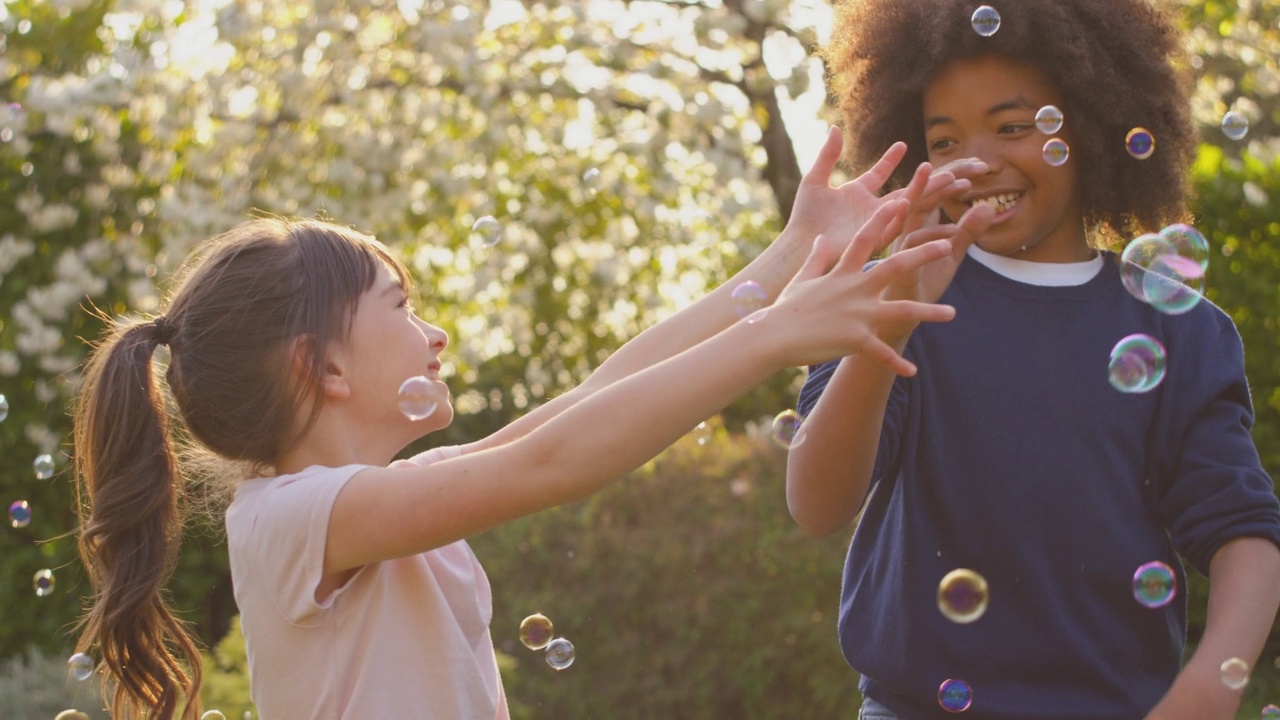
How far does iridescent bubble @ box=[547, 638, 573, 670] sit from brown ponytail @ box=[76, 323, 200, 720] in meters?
0.70

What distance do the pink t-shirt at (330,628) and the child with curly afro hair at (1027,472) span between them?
0.59 metres

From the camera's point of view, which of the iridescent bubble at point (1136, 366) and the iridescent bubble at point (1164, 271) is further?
the iridescent bubble at point (1164, 271)

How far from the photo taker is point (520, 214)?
8.05 m

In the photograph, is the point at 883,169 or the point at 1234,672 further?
the point at 883,169

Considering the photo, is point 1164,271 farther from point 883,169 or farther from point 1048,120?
point 883,169

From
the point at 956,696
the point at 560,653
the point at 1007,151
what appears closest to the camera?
the point at 956,696

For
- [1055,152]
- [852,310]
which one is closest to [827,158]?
[1055,152]

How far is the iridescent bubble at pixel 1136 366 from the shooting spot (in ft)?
6.94

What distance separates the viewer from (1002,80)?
2.38m

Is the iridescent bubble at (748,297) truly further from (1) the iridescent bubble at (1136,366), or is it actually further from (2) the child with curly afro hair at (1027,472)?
(1) the iridescent bubble at (1136,366)

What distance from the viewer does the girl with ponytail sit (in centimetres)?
178

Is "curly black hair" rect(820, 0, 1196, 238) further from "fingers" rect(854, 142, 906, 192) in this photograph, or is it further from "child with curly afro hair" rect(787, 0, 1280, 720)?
"fingers" rect(854, 142, 906, 192)

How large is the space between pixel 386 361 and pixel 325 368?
0.09 m

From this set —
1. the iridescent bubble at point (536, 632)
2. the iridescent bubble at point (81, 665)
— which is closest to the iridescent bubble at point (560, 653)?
the iridescent bubble at point (536, 632)
